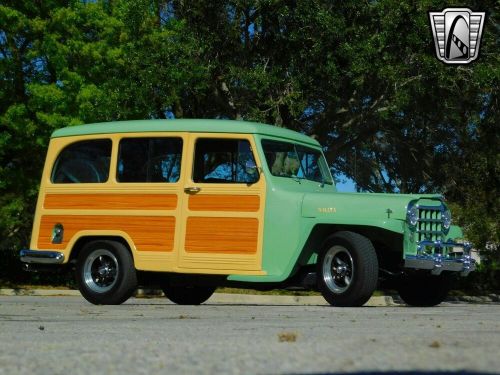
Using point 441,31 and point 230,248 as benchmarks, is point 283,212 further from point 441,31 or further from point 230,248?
point 441,31

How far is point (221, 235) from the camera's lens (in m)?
12.2

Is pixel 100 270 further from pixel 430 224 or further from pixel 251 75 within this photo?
pixel 251 75

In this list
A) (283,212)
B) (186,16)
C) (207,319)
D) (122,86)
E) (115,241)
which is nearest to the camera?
(207,319)

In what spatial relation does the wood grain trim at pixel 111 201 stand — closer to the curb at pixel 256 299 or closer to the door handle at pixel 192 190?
the door handle at pixel 192 190

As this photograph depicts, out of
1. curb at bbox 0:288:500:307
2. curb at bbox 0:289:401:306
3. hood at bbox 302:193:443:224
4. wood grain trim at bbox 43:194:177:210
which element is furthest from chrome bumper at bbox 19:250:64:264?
curb at bbox 0:289:401:306

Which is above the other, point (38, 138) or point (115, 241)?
point (38, 138)

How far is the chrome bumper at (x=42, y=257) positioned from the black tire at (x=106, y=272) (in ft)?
0.88

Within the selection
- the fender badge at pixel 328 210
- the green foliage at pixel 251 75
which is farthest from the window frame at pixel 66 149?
the green foliage at pixel 251 75

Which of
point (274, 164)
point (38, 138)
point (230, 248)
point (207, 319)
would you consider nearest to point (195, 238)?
point (230, 248)

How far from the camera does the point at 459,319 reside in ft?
32.2

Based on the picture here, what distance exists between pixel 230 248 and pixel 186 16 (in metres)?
14.8

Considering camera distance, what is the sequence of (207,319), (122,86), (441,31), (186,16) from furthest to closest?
(186,16) < (122,86) < (441,31) < (207,319)

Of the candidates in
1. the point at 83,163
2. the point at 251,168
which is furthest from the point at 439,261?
the point at 83,163

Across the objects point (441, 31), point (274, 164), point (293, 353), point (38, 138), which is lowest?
point (293, 353)
